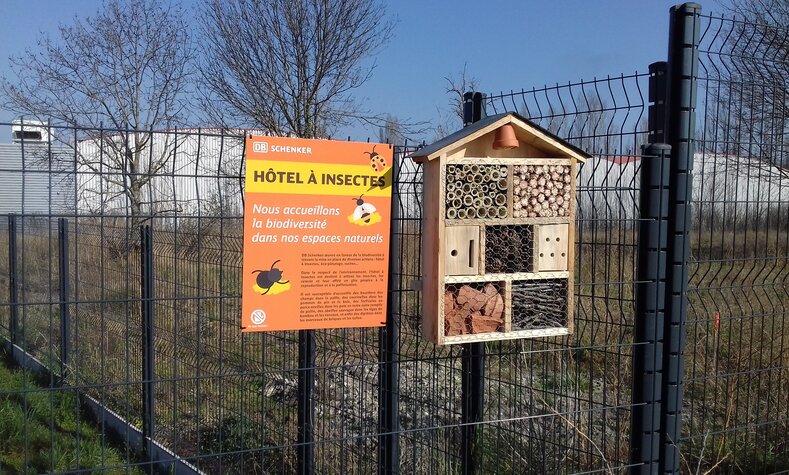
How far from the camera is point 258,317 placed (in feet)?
10.6

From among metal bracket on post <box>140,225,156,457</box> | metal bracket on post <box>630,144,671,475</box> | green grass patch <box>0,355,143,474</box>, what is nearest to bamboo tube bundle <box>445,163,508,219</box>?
metal bracket on post <box>630,144,671,475</box>

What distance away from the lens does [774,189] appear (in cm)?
512

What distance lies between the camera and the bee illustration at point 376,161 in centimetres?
347

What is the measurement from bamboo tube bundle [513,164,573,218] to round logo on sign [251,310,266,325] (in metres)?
1.27

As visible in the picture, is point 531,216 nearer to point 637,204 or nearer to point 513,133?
point 513,133

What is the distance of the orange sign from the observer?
3213 mm

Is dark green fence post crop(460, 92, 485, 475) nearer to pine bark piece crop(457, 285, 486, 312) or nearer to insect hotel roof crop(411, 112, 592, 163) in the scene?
pine bark piece crop(457, 285, 486, 312)

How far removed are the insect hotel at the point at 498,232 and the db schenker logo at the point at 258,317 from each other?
0.77 meters

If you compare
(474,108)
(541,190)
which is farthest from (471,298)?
(474,108)

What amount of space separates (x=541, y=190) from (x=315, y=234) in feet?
3.74

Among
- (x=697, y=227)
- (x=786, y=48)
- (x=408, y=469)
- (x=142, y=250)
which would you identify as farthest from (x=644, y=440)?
(x=142, y=250)

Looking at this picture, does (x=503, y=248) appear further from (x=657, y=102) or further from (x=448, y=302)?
(x=657, y=102)

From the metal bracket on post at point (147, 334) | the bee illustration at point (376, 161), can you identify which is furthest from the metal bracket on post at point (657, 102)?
the metal bracket on post at point (147, 334)

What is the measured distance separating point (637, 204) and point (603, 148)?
→ 0.39 metres
